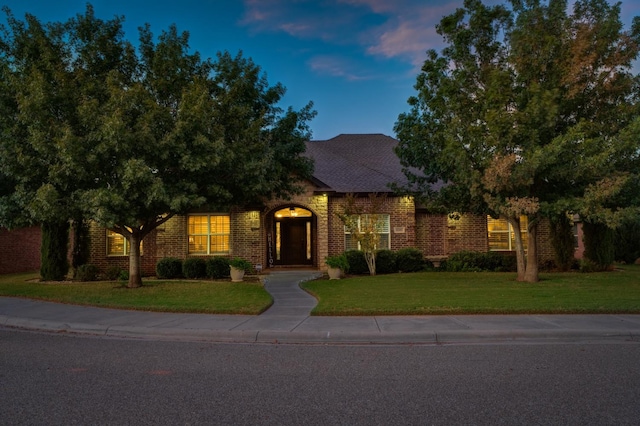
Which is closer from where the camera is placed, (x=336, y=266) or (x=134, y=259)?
(x=134, y=259)

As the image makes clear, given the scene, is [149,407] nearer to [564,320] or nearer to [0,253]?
[564,320]

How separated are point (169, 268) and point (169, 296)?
635 centimetres

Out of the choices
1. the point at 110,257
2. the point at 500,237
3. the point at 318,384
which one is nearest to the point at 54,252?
the point at 110,257

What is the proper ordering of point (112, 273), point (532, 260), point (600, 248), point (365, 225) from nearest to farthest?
point (532, 260) → point (365, 225) → point (112, 273) → point (600, 248)

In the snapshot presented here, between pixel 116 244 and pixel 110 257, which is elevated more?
pixel 116 244

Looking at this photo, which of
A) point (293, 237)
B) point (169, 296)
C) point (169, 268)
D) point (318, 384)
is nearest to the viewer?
point (318, 384)

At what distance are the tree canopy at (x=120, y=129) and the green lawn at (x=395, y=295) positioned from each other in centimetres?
204

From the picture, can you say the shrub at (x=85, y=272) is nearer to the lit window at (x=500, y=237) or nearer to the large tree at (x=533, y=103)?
the large tree at (x=533, y=103)

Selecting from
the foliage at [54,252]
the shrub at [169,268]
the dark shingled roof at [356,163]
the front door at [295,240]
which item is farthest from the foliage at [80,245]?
the dark shingled roof at [356,163]

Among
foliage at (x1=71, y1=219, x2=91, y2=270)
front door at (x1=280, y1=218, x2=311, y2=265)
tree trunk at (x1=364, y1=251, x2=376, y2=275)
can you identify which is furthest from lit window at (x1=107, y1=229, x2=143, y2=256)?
tree trunk at (x1=364, y1=251, x2=376, y2=275)

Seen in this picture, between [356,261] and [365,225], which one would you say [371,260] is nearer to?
[356,261]

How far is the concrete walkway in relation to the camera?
24.9ft

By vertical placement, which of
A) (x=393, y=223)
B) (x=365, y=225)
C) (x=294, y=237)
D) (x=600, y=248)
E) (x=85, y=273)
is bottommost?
(x=85, y=273)

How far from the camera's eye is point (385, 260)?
1855 cm
